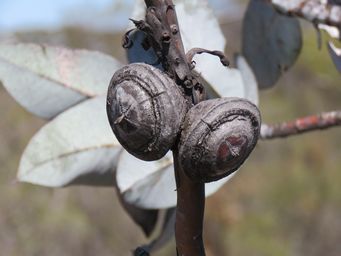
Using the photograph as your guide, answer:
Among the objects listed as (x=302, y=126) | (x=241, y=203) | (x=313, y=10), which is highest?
(x=313, y=10)

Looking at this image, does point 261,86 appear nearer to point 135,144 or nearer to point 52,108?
point 52,108

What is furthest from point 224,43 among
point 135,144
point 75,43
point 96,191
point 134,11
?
point 75,43

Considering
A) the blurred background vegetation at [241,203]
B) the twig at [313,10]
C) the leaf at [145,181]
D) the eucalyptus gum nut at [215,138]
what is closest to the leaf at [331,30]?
the twig at [313,10]

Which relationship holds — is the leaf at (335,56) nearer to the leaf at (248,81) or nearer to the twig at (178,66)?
the leaf at (248,81)

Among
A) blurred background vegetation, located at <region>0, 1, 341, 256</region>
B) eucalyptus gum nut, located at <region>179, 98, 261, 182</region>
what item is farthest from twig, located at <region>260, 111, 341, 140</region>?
blurred background vegetation, located at <region>0, 1, 341, 256</region>

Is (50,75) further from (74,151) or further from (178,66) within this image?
(178,66)

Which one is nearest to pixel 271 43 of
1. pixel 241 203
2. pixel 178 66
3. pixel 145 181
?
pixel 145 181
